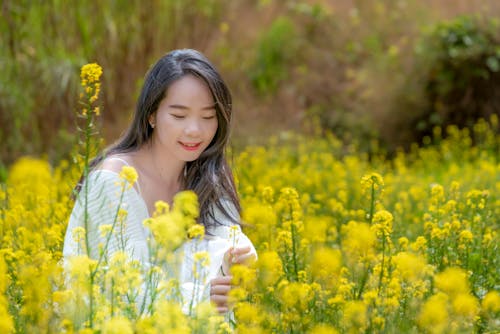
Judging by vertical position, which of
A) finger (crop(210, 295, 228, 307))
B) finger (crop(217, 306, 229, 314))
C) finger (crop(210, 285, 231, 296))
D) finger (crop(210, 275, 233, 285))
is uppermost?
finger (crop(210, 275, 233, 285))

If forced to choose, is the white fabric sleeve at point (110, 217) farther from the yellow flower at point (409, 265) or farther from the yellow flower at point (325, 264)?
the yellow flower at point (409, 265)

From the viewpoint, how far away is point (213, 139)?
3510 millimetres

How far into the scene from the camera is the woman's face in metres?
3.22

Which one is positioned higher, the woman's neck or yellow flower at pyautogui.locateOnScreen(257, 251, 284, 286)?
the woman's neck

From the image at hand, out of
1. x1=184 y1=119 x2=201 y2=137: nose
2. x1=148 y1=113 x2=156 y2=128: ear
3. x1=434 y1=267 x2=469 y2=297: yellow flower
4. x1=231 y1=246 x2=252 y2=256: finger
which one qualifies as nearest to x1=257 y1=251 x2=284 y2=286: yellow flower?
x1=231 y1=246 x2=252 y2=256: finger

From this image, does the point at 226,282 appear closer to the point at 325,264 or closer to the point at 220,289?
the point at 220,289

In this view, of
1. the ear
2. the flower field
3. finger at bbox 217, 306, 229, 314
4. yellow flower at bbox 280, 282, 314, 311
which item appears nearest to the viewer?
the flower field

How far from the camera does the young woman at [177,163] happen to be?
10.3 ft

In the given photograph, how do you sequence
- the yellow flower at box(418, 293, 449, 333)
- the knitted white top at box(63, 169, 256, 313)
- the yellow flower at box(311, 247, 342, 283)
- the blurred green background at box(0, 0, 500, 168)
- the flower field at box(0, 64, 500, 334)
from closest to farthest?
1. the yellow flower at box(418, 293, 449, 333)
2. the flower field at box(0, 64, 500, 334)
3. the yellow flower at box(311, 247, 342, 283)
4. the knitted white top at box(63, 169, 256, 313)
5. the blurred green background at box(0, 0, 500, 168)

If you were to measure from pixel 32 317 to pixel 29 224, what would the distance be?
1510 mm

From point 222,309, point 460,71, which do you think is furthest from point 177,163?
point 460,71

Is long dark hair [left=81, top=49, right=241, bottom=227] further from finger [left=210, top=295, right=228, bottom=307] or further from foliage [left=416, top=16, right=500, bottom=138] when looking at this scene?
foliage [left=416, top=16, right=500, bottom=138]

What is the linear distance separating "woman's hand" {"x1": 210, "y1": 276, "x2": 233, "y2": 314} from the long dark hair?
0.54 metres

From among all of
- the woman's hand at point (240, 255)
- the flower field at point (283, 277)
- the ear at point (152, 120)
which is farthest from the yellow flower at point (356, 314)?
the ear at point (152, 120)
